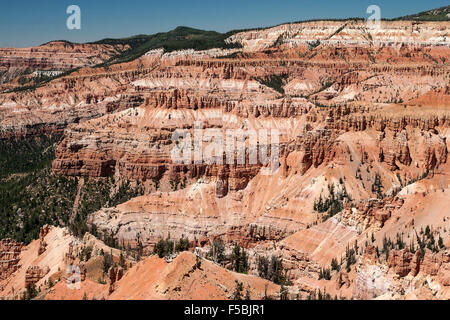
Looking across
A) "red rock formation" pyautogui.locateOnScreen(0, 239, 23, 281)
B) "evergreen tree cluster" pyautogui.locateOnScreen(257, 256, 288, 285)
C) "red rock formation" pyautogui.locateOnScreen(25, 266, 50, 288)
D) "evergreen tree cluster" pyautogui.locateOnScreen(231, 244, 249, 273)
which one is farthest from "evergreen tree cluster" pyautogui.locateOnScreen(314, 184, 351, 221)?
"red rock formation" pyautogui.locateOnScreen(0, 239, 23, 281)

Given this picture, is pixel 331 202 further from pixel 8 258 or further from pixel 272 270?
pixel 8 258

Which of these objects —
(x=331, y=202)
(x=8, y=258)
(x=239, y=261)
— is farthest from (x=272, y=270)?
(x=8, y=258)

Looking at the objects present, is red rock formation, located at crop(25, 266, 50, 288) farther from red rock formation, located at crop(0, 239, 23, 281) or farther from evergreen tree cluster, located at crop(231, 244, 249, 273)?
evergreen tree cluster, located at crop(231, 244, 249, 273)

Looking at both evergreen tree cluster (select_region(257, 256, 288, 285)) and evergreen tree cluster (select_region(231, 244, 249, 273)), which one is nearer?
evergreen tree cluster (select_region(257, 256, 288, 285))

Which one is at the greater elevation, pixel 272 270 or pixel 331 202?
pixel 331 202

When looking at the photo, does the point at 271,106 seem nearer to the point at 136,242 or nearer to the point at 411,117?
the point at 411,117

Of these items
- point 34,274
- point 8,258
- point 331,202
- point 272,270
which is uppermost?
point 331,202

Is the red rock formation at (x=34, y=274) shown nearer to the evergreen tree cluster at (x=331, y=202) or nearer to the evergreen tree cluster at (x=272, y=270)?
the evergreen tree cluster at (x=272, y=270)

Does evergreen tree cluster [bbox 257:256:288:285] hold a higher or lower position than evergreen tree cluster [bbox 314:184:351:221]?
lower

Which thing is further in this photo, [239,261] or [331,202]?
[331,202]

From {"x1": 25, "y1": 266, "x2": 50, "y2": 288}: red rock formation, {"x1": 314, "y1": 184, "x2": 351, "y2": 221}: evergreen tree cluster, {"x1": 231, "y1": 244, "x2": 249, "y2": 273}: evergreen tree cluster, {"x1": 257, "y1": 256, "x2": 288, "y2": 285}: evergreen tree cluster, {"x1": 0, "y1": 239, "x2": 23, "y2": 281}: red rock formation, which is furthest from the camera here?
{"x1": 314, "y1": 184, "x2": 351, "y2": 221}: evergreen tree cluster
